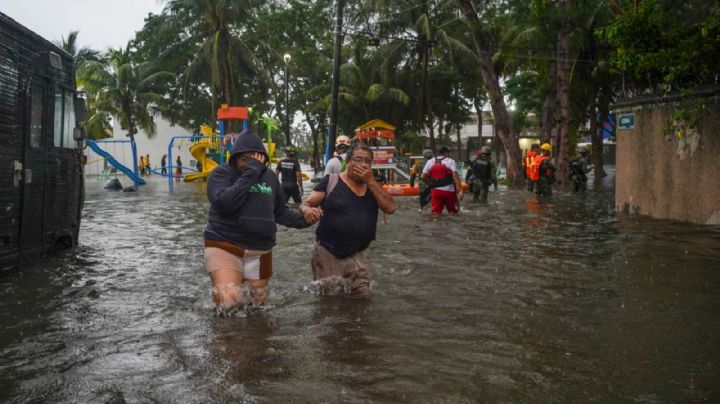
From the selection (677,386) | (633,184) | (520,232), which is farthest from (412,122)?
(677,386)

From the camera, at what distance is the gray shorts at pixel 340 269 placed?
7262mm

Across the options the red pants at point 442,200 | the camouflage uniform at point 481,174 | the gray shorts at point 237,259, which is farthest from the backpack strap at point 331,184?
the camouflage uniform at point 481,174

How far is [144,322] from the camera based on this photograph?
640 cm

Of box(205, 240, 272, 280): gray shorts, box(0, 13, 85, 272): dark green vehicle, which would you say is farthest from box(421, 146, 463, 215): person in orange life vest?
box(205, 240, 272, 280): gray shorts

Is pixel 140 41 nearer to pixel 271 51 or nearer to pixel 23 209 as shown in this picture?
pixel 271 51

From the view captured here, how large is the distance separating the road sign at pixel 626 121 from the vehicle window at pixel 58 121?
11.3 meters

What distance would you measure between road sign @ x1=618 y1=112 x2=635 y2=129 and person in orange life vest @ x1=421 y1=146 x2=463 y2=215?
3.92 m

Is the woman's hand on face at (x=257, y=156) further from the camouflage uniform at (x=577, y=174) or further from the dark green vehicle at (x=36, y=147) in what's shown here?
the camouflage uniform at (x=577, y=174)

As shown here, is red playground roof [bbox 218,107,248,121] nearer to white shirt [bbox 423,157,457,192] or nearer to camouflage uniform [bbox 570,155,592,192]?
camouflage uniform [bbox 570,155,592,192]

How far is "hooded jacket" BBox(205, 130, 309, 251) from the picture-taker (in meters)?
6.17

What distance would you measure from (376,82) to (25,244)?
1593 inches

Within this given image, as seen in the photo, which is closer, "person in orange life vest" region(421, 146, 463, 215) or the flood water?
the flood water

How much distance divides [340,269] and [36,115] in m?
4.40

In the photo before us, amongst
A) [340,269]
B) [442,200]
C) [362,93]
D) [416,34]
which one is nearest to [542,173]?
[442,200]
